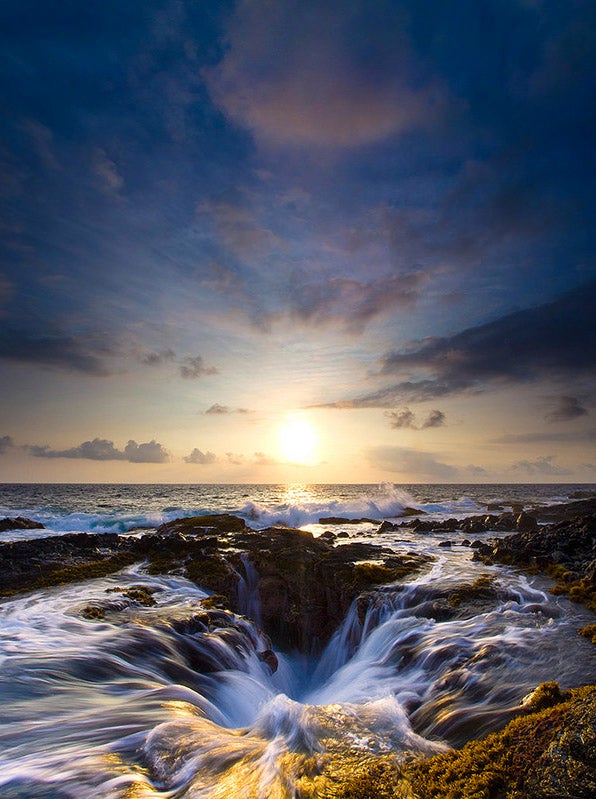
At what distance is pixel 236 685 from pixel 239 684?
116 millimetres

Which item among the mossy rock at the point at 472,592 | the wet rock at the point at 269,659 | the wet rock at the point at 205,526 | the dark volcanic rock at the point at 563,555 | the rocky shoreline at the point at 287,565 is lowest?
the wet rock at the point at 269,659

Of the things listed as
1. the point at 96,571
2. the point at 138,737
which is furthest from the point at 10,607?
the point at 138,737

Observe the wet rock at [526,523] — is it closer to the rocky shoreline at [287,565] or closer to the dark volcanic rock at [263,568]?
the rocky shoreline at [287,565]

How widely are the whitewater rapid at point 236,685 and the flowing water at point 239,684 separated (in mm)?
34

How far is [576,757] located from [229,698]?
288 inches

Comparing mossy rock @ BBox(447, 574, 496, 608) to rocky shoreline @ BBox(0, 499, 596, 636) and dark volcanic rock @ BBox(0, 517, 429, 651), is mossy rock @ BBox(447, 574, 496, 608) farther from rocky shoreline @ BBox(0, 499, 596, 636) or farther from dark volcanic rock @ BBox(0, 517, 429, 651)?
dark volcanic rock @ BBox(0, 517, 429, 651)

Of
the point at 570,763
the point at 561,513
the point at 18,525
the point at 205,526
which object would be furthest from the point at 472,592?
the point at 561,513

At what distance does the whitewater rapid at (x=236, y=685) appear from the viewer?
566 centimetres

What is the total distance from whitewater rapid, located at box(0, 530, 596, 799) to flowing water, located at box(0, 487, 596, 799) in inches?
1.4

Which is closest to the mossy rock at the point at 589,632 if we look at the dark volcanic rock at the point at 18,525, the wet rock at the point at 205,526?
the wet rock at the point at 205,526

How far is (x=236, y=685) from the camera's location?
9750mm

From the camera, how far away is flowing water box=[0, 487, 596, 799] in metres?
5.65

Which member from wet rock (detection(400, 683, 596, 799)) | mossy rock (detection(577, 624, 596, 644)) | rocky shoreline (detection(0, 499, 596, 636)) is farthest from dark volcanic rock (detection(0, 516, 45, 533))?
mossy rock (detection(577, 624, 596, 644))

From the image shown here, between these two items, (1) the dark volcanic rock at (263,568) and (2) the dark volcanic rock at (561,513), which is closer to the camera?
(1) the dark volcanic rock at (263,568)
